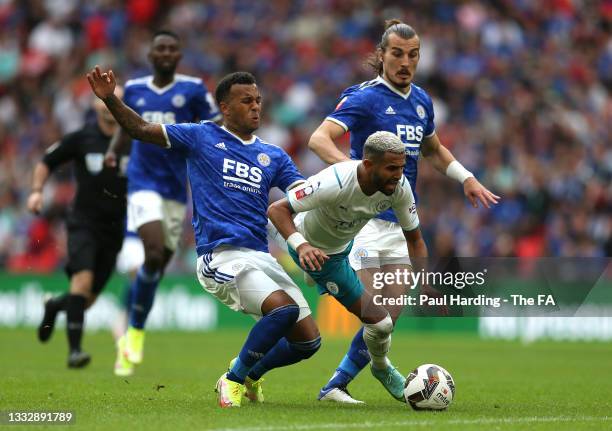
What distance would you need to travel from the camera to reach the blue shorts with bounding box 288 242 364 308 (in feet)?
28.6

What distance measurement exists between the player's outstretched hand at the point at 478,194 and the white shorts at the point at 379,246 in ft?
2.44

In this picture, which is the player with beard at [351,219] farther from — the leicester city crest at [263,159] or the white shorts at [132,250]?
the white shorts at [132,250]

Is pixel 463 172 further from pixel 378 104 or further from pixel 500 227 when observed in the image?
pixel 500 227

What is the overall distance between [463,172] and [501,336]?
1138cm

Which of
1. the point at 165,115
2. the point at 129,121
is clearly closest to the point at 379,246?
the point at 129,121

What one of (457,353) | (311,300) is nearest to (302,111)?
(311,300)

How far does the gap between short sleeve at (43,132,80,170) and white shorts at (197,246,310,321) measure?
482 centimetres

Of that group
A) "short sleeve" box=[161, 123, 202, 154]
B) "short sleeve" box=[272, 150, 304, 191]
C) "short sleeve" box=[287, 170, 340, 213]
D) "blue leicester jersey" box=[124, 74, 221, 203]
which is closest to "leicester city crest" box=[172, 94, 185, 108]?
"blue leicester jersey" box=[124, 74, 221, 203]

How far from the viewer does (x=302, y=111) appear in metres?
24.1

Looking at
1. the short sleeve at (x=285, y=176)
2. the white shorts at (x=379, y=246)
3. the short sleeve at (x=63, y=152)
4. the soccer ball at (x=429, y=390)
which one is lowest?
the soccer ball at (x=429, y=390)

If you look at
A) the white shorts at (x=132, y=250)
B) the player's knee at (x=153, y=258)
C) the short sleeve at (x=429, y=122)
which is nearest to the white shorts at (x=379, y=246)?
the short sleeve at (x=429, y=122)

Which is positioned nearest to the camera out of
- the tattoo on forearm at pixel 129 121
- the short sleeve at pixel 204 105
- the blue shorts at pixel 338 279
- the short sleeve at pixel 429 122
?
the tattoo on forearm at pixel 129 121

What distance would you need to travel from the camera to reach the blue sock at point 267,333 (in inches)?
323

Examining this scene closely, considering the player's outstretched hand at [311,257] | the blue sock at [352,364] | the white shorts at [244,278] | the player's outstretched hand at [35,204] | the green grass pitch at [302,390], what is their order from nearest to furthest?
the green grass pitch at [302,390]
the player's outstretched hand at [311,257]
the white shorts at [244,278]
the blue sock at [352,364]
the player's outstretched hand at [35,204]
